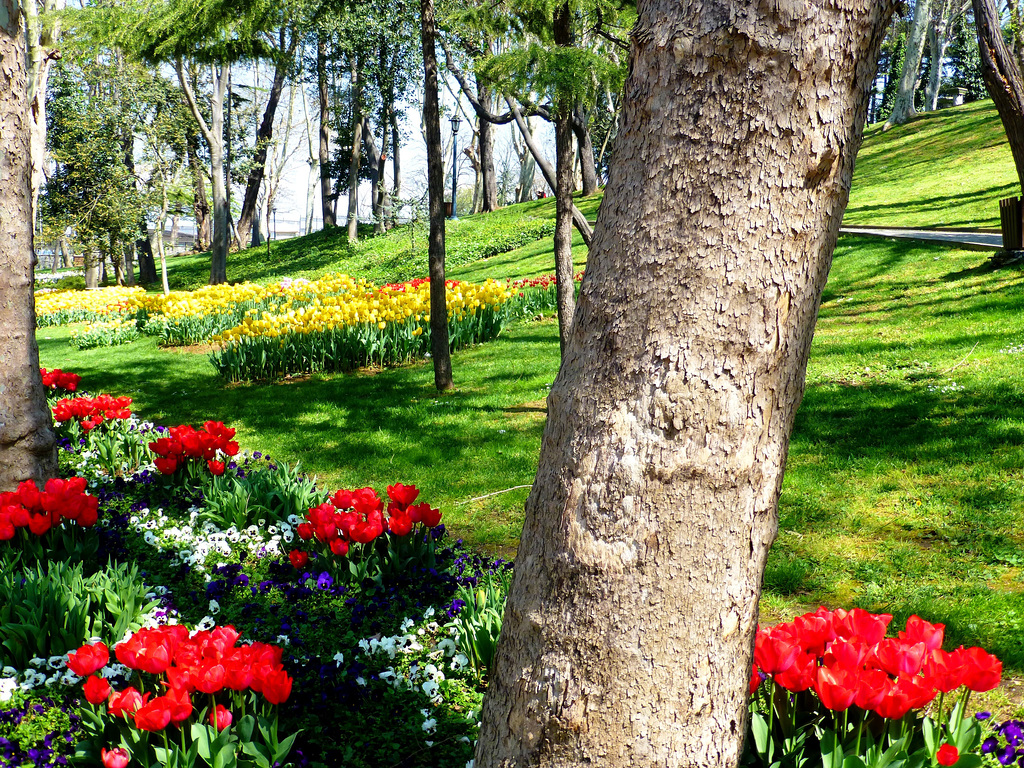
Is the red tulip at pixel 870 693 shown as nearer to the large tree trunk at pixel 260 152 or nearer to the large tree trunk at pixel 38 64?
the large tree trunk at pixel 38 64

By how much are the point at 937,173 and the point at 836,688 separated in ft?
Result: 68.3

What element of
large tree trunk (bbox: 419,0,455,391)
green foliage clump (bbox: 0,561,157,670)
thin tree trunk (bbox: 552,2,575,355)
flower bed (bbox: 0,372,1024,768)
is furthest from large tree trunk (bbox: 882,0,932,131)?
green foliage clump (bbox: 0,561,157,670)

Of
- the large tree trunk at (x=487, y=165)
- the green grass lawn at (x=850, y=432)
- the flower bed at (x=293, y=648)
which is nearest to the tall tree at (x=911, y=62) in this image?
the large tree trunk at (x=487, y=165)

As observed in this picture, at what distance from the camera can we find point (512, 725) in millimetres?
1479

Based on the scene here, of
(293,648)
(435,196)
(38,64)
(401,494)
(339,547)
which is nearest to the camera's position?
(293,648)

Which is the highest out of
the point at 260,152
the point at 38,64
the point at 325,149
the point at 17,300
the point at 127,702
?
the point at 325,149

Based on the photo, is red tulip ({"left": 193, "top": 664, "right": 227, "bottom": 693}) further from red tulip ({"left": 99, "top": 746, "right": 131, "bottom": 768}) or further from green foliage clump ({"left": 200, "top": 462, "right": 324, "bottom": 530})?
green foliage clump ({"left": 200, "top": 462, "right": 324, "bottom": 530})

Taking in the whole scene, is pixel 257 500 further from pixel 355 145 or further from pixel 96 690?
pixel 355 145

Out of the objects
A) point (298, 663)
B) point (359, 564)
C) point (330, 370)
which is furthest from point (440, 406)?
point (298, 663)

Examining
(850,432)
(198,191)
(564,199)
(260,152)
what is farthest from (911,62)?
(198,191)

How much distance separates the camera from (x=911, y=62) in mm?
24812

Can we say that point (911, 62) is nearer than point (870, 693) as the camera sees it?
No

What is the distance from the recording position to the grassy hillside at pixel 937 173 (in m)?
14.3

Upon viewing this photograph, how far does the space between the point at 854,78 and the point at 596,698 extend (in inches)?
49.5
